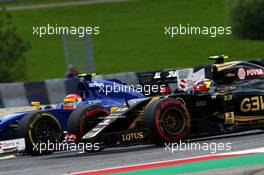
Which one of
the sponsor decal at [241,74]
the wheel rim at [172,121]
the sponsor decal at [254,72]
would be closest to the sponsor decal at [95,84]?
the sponsor decal at [241,74]

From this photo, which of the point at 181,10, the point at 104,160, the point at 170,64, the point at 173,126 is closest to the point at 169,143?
the point at 173,126

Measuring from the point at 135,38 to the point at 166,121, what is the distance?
94.3 ft

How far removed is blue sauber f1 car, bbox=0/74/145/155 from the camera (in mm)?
11594

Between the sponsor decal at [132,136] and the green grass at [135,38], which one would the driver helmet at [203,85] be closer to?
the sponsor decal at [132,136]

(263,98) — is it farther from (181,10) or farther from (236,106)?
(181,10)

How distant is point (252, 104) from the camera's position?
38.9 ft

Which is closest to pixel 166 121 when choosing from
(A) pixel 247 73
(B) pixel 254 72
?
(A) pixel 247 73

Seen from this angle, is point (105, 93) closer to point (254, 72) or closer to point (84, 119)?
point (84, 119)

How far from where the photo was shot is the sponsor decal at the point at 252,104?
463 inches

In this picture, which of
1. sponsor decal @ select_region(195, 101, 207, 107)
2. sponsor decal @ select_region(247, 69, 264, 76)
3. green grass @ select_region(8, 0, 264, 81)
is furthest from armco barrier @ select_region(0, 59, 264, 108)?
green grass @ select_region(8, 0, 264, 81)

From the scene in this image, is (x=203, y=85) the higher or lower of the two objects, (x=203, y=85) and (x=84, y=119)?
the higher

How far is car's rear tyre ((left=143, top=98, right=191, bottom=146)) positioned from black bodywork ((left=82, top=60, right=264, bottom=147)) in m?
0.13

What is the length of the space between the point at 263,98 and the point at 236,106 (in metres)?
0.52

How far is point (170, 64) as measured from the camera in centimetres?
3438
